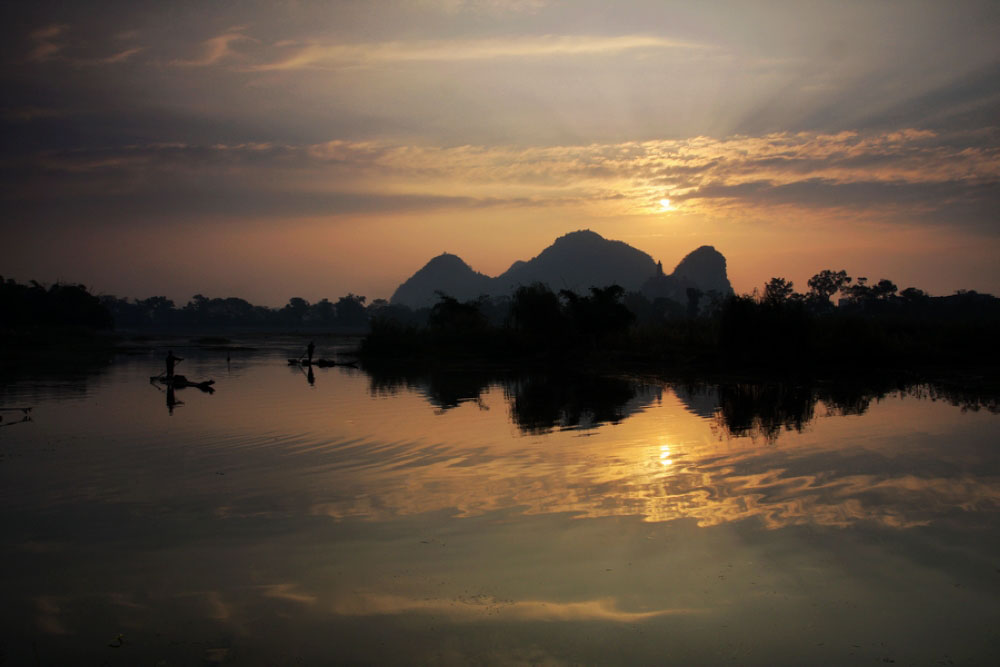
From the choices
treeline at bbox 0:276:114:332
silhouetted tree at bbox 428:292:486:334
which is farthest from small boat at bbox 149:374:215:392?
treeline at bbox 0:276:114:332

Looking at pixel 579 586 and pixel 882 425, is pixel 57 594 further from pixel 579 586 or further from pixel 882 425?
pixel 882 425

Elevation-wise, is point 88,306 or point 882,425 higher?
point 88,306

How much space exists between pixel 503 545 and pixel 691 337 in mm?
38182

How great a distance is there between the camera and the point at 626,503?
9.91 m

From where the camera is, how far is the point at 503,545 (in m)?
8.13

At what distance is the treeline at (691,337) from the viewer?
37.0m

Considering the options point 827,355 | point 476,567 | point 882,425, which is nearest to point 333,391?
point 882,425

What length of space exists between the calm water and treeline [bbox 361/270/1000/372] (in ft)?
70.4

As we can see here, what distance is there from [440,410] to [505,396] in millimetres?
4897

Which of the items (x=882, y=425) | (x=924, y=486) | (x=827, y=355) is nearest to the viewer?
(x=924, y=486)

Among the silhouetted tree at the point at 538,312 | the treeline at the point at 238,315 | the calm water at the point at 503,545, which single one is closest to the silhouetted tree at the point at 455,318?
the silhouetted tree at the point at 538,312

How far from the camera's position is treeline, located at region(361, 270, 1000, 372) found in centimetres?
3703

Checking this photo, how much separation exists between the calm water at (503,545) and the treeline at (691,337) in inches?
845

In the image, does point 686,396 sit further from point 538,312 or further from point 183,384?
point 538,312
